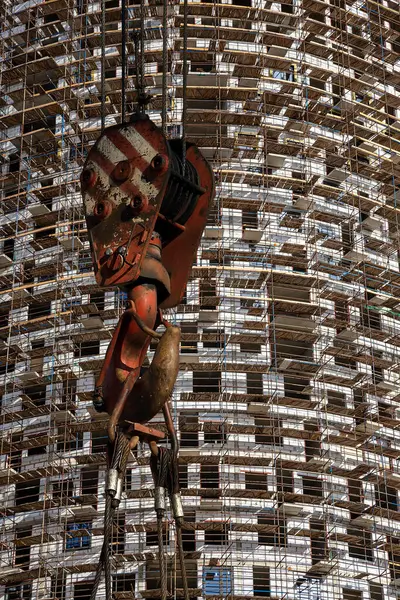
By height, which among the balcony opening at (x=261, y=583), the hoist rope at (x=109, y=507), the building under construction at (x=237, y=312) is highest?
the building under construction at (x=237, y=312)

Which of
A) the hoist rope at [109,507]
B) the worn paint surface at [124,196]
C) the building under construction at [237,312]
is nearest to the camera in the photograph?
the hoist rope at [109,507]

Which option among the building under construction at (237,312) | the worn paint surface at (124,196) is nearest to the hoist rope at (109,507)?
the worn paint surface at (124,196)

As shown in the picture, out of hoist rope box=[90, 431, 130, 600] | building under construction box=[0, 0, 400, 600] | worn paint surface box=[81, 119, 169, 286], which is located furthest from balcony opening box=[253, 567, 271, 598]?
hoist rope box=[90, 431, 130, 600]

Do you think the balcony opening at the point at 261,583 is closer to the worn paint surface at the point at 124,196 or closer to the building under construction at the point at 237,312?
the building under construction at the point at 237,312

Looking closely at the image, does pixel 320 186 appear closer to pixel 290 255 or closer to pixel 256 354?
pixel 290 255

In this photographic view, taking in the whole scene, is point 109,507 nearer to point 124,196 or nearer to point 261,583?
point 124,196

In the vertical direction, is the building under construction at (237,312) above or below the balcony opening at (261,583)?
above

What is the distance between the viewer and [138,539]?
41719 millimetres

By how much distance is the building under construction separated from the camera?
1656 inches

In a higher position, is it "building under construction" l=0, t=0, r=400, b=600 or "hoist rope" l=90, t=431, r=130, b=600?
"building under construction" l=0, t=0, r=400, b=600

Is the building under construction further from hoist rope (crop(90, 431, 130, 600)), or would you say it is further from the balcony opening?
hoist rope (crop(90, 431, 130, 600))

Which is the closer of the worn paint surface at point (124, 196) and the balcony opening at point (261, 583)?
the worn paint surface at point (124, 196)

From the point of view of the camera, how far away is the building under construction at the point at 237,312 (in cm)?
4206

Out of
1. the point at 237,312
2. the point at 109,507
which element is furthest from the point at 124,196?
the point at 237,312
